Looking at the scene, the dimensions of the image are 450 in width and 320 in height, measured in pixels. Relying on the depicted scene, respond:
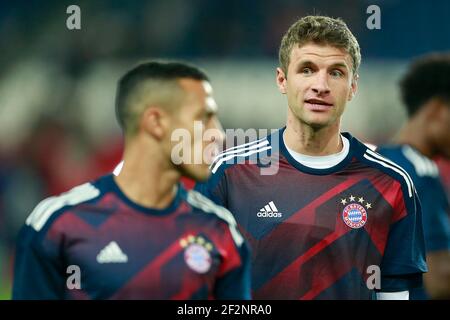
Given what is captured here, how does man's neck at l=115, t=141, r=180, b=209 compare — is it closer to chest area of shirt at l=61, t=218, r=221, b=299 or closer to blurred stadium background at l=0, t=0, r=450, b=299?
chest area of shirt at l=61, t=218, r=221, b=299

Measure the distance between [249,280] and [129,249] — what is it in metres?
0.60

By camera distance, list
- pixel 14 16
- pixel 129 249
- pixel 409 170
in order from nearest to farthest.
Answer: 1. pixel 129 249
2. pixel 409 170
3. pixel 14 16

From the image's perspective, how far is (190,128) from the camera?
12.3 ft

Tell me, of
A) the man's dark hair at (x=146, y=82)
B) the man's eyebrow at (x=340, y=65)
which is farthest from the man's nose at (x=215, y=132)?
the man's eyebrow at (x=340, y=65)

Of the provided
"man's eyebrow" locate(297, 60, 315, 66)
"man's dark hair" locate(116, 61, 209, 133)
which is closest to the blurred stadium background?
"man's eyebrow" locate(297, 60, 315, 66)

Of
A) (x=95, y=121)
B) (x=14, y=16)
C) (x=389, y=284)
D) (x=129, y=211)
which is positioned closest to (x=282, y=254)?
(x=389, y=284)

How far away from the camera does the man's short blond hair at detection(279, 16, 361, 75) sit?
410cm

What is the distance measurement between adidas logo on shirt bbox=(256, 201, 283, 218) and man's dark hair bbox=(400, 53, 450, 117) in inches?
54.0

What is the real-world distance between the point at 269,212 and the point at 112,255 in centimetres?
89

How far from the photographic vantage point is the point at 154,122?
370 centimetres

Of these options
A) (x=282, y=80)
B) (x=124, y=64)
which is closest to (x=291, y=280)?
(x=282, y=80)

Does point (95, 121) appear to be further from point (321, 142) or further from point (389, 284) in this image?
point (389, 284)

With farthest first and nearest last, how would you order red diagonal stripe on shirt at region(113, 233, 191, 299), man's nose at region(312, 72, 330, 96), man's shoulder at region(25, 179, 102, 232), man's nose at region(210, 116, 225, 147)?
man's nose at region(312, 72, 330, 96)
man's nose at region(210, 116, 225, 147)
red diagonal stripe on shirt at region(113, 233, 191, 299)
man's shoulder at region(25, 179, 102, 232)

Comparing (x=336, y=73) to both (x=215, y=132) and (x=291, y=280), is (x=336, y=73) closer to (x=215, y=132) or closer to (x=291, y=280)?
(x=215, y=132)
